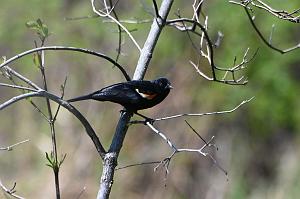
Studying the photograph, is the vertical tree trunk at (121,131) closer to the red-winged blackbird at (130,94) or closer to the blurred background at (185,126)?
the red-winged blackbird at (130,94)

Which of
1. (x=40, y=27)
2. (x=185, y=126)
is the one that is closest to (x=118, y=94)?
(x=40, y=27)

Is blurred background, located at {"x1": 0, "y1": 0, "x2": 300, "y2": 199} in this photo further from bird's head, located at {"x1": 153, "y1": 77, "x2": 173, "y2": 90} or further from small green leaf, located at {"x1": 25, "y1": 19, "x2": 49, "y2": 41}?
small green leaf, located at {"x1": 25, "y1": 19, "x2": 49, "y2": 41}

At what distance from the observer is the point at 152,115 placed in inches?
339

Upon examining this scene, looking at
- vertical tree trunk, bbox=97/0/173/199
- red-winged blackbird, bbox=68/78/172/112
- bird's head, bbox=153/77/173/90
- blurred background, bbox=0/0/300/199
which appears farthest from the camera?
blurred background, bbox=0/0/300/199

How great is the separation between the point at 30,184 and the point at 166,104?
2.15 metres

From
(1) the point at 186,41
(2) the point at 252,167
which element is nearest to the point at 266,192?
(2) the point at 252,167

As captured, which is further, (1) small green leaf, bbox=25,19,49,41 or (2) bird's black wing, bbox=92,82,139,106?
(2) bird's black wing, bbox=92,82,139,106

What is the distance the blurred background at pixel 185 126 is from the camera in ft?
28.6

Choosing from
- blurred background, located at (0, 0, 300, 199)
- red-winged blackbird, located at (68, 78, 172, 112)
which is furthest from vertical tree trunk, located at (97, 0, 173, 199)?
blurred background, located at (0, 0, 300, 199)

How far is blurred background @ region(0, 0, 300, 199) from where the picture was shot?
8703 millimetres

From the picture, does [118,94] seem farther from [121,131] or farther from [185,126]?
[185,126]

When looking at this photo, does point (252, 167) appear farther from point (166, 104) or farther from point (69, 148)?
point (69, 148)

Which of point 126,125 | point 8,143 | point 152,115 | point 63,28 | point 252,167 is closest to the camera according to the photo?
point 126,125

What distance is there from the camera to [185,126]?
28.4 feet
